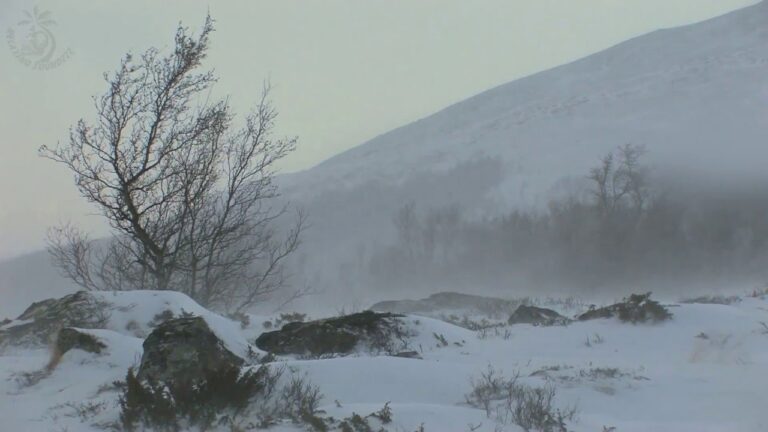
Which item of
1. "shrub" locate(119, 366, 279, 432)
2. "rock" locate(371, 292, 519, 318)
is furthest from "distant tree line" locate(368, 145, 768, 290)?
"shrub" locate(119, 366, 279, 432)

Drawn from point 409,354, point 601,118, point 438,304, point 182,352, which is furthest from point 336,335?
point 601,118

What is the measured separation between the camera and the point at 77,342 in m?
6.53

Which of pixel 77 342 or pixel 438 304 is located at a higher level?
pixel 77 342

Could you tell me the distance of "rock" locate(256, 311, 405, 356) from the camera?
7.76 metres

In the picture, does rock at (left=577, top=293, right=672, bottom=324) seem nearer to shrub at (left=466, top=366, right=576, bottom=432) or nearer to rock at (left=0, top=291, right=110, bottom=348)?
shrub at (left=466, top=366, right=576, bottom=432)

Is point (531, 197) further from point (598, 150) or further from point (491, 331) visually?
point (491, 331)

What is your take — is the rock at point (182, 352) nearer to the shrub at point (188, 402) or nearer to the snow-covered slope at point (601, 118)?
the shrub at point (188, 402)

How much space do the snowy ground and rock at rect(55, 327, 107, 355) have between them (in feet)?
0.30

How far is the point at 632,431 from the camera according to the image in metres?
4.31

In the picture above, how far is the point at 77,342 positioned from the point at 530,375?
4.34 metres

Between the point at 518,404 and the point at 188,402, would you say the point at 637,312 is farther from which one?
the point at 188,402

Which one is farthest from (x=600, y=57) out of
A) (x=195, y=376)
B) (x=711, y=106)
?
(x=195, y=376)

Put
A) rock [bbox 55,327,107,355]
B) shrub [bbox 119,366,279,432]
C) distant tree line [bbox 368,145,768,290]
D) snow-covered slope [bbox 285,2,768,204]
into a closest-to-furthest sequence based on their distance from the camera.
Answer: shrub [bbox 119,366,279,432]
rock [bbox 55,327,107,355]
distant tree line [bbox 368,145,768,290]
snow-covered slope [bbox 285,2,768,204]

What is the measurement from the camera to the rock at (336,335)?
7.76 meters
